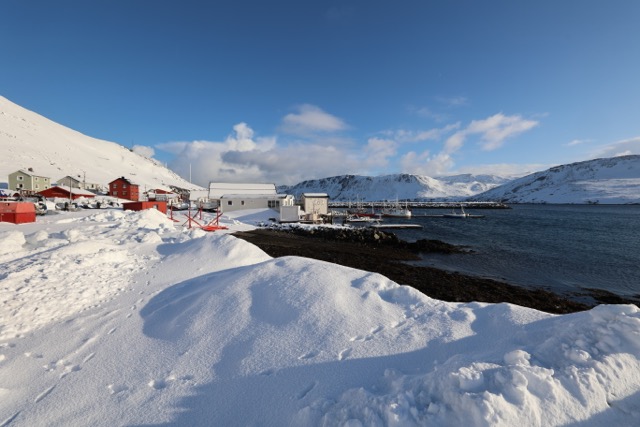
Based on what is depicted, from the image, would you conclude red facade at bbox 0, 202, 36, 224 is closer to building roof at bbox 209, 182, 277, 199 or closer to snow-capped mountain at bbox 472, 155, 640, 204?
building roof at bbox 209, 182, 277, 199

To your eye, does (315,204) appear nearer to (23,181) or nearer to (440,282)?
(440,282)

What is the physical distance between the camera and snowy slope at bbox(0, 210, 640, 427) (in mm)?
3215

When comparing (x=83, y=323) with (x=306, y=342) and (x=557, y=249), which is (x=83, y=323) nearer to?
(x=306, y=342)

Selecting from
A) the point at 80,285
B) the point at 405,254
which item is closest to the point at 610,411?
the point at 80,285

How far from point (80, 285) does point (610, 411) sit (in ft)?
40.2

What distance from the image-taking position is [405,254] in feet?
75.8

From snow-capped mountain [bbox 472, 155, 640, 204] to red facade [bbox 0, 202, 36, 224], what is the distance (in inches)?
7492

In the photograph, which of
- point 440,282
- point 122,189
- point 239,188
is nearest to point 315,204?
point 239,188

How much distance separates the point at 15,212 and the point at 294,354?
89.1 ft

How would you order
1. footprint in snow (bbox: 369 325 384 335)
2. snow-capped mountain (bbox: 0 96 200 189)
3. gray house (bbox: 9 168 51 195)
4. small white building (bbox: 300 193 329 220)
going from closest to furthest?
footprint in snow (bbox: 369 325 384 335), small white building (bbox: 300 193 329 220), gray house (bbox: 9 168 51 195), snow-capped mountain (bbox: 0 96 200 189)

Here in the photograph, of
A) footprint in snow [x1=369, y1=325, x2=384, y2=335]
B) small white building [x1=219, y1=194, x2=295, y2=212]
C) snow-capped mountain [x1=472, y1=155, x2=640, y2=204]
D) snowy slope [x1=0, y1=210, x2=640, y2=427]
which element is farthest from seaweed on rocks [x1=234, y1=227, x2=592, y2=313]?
snow-capped mountain [x1=472, y1=155, x2=640, y2=204]

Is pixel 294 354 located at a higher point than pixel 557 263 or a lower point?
higher

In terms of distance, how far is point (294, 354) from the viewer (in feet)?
16.9

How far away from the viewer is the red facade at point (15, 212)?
794 inches
